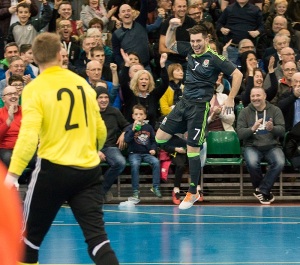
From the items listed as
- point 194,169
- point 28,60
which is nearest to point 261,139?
point 194,169

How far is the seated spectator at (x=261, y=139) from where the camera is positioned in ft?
40.4

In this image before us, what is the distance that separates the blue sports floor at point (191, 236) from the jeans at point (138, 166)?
0.43 metres

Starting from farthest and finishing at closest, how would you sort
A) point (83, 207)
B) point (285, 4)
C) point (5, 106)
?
point (285, 4) → point (5, 106) → point (83, 207)

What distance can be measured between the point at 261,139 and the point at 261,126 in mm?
199

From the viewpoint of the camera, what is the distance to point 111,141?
41.2ft

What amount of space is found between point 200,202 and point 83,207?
7230 mm

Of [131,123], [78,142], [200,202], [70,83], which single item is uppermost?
[70,83]

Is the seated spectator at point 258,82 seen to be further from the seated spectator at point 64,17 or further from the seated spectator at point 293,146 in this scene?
the seated spectator at point 64,17

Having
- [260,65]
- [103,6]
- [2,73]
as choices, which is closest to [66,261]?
[2,73]

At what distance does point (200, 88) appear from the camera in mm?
10758

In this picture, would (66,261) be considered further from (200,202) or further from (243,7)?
(243,7)

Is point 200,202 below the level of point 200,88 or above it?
below

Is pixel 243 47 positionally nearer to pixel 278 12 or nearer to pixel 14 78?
pixel 278 12

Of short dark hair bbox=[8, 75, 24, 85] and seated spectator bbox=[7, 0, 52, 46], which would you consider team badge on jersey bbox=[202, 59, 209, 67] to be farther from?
seated spectator bbox=[7, 0, 52, 46]
